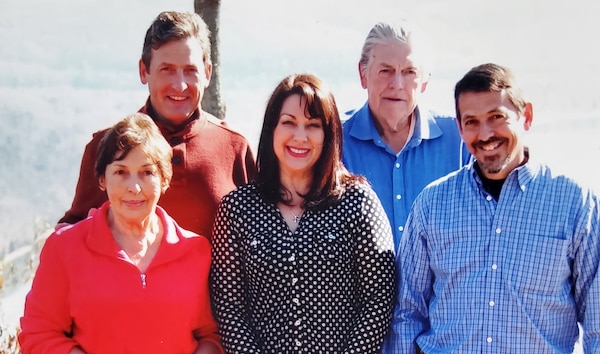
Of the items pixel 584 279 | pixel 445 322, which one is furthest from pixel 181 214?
pixel 584 279

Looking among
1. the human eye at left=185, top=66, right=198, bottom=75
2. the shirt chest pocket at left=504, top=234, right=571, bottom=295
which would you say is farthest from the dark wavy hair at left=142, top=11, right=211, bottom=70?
the shirt chest pocket at left=504, top=234, right=571, bottom=295

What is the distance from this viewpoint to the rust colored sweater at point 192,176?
363 cm

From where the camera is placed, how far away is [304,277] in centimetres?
323

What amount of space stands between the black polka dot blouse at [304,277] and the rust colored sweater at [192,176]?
280 millimetres

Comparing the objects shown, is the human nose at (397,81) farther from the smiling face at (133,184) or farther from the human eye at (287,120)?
the smiling face at (133,184)

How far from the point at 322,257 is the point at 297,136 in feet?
1.62

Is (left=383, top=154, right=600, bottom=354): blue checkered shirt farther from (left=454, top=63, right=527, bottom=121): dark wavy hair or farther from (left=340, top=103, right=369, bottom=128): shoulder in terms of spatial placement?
(left=340, top=103, right=369, bottom=128): shoulder

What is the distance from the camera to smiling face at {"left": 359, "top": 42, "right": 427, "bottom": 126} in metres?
3.98

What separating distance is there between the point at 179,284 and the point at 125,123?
26.1 inches

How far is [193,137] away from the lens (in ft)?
12.2

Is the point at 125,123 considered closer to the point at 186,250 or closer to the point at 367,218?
the point at 186,250

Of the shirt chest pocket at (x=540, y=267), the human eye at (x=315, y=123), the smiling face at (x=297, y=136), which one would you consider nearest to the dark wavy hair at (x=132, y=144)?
the smiling face at (x=297, y=136)

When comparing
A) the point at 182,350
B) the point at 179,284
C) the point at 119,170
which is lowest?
the point at 182,350

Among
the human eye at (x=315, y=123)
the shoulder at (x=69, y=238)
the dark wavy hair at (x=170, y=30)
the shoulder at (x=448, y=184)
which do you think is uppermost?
the dark wavy hair at (x=170, y=30)
